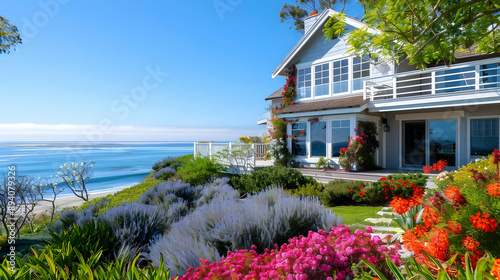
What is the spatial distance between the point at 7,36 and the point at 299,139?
484 inches

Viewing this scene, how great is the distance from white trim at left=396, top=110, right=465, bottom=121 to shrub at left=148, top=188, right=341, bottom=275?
38.0 ft

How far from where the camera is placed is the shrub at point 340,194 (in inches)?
335

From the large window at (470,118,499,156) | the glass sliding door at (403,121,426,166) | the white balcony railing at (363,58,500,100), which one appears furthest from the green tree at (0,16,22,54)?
the large window at (470,118,499,156)

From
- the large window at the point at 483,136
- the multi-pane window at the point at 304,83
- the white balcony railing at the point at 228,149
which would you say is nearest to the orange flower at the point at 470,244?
the white balcony railing at the point at 228,149

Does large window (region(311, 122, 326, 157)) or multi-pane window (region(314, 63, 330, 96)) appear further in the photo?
multi-pane window (region(314, 63, 330, 96))

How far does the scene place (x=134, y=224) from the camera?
13.6 feet

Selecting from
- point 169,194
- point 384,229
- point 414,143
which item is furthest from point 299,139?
point 384,229

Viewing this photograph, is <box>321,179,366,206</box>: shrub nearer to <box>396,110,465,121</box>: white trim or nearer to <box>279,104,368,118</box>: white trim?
<box>279,104,368,118</box>: white trim

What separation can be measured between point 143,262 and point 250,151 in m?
10.2

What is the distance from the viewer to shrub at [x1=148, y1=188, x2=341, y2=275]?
2826 mm

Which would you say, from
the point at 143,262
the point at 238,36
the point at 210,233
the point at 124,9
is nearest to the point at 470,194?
the point at 210,233

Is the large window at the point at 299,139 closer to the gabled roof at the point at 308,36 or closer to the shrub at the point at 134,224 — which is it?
the gabled roof at the point at 308,36

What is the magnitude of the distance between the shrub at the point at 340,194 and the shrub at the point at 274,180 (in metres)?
0.96

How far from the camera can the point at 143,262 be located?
404 centimetres
